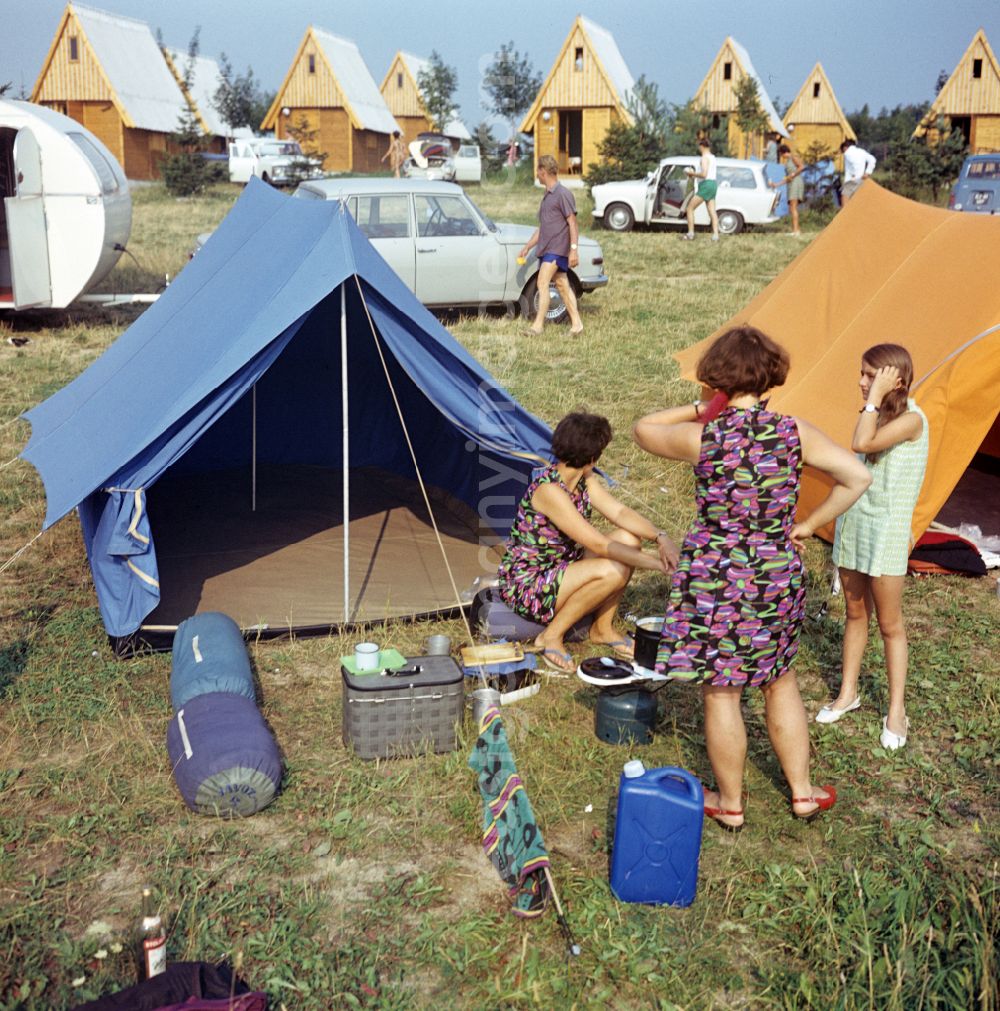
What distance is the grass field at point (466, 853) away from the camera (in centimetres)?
291

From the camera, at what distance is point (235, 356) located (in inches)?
190

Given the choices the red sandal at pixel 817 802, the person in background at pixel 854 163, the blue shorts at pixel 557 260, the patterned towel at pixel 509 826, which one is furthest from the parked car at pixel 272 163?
the red sandal at pixel 817 802

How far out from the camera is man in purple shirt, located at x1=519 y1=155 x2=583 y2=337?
10.2 meters

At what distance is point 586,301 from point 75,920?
35.3 feet

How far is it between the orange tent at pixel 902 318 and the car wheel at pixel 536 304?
14.0ft

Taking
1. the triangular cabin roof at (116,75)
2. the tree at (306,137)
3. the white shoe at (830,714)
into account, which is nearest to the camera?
the white shoe at (830,714)

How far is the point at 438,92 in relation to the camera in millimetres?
39531

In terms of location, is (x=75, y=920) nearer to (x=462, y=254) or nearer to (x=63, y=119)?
(x=462, y=254)

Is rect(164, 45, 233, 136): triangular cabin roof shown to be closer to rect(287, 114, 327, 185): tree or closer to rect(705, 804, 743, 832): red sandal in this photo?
rect(287, 114, 327, 185): tree

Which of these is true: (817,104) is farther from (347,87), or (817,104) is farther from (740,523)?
(740,523)

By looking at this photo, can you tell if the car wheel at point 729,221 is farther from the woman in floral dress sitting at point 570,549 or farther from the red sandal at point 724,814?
the red sandal at point 724,814

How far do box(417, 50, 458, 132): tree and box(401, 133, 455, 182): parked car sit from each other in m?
7.98

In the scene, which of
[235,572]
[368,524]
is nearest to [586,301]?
[368,524]

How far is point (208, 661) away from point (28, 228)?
328 inches
